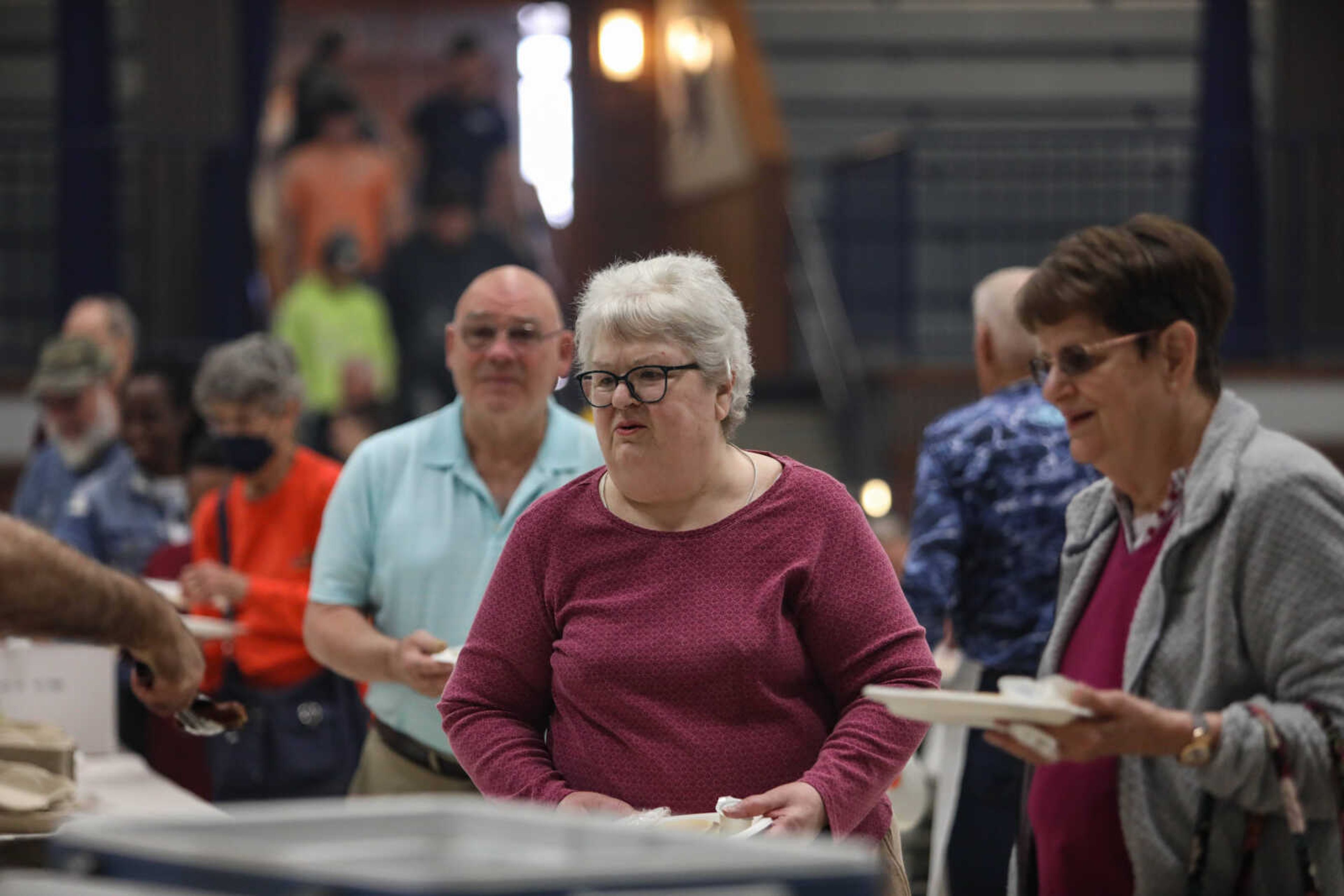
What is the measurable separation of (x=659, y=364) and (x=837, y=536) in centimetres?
38

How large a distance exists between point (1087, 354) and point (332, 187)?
713 cm

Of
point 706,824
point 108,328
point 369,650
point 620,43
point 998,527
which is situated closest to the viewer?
point 706,824

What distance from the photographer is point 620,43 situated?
11.9 meters

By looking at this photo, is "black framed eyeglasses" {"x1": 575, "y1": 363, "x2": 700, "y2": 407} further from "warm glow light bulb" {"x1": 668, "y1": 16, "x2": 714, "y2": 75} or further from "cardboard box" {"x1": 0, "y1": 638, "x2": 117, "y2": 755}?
"warm glow light bulb" {"x1": 668, "y1": 16, "x2": 714, "y2": 75}

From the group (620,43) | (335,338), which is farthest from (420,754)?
(620,43)

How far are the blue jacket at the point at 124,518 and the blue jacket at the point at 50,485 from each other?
0.11 m

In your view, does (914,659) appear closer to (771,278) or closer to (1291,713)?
(1291,713)

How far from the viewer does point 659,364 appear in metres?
2.69

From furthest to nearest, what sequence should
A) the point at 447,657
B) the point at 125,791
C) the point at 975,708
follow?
the point at 125,791 → the point at 447,657 → the point at 975,708

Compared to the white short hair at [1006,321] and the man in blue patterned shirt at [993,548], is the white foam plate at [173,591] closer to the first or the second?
the man in blue patterned shirt at [993,548]

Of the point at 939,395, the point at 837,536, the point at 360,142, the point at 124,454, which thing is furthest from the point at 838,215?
the point at 837,536

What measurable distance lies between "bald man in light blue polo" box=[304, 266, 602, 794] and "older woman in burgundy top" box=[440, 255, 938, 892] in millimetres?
826

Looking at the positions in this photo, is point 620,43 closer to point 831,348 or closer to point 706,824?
point 831,348

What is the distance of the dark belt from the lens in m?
3.59
